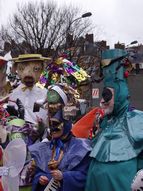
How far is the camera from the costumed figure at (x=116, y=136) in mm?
3373

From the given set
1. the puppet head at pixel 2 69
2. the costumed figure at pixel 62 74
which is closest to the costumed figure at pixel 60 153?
the puppet head at pixel 2 69

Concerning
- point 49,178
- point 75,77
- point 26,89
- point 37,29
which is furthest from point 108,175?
point 37,29

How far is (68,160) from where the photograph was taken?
355cm

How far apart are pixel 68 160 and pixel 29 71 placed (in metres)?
2.13

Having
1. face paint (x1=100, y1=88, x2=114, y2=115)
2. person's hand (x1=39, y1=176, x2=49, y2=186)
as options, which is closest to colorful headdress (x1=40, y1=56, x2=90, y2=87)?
face paint (x1=100, y1=88, x2=114, y2=115)

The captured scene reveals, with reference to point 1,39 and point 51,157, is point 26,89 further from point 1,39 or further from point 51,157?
point 1,39

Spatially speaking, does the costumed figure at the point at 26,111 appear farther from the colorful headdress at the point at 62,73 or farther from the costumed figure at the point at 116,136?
the colorful headdress at the point at 62,73

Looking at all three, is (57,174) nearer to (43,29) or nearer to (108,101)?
(108,101)

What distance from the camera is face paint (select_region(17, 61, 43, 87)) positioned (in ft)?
18.0

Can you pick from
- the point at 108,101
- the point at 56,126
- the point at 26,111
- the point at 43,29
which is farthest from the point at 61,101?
the point at 43,29

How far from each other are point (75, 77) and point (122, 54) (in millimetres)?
2481

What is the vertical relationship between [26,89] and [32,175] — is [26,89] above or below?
above

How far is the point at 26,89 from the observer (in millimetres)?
5449

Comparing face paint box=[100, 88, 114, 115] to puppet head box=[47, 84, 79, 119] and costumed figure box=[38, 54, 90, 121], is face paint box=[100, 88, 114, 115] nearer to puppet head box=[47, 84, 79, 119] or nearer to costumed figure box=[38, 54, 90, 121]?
puppet head box=[47, 84, 79, 119]
